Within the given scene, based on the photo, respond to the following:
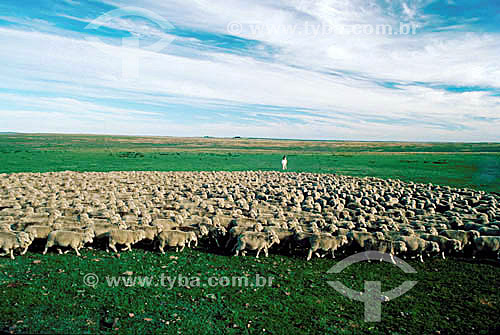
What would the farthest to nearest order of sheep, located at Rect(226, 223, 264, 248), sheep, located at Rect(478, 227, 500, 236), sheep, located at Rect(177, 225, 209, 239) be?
sheep, located at Rect(478, 227, 500, 236)
sheep, located at Rect(177, 225, 209, 239)
sheep, located at Rect(226, 223, 264, 248)

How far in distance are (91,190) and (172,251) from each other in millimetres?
12564

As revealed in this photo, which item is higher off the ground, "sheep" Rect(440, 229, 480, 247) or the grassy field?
"sheep" Rect(440, 229, 480, 247)

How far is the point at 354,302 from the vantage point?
8438mm

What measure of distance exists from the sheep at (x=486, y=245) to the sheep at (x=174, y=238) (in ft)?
35.4

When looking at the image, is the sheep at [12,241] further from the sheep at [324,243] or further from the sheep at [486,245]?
the sheep at [486,245]

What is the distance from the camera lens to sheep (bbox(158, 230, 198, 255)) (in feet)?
37.6

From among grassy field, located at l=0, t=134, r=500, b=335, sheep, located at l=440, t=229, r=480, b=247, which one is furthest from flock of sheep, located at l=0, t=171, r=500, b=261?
grassy field, located at l=0, t=134, r=500, b=335

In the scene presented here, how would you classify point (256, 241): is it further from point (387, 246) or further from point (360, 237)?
point (387, 246)

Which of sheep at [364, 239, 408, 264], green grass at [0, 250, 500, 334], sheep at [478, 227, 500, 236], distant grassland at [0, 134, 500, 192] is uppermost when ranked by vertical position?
distant grassland at [0, 134, 500, 192]

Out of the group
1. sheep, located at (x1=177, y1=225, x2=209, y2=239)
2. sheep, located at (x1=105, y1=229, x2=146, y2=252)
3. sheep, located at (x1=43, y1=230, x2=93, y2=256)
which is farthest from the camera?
sheep, located at (x1=177, y1=225, x2=209, y2=239)

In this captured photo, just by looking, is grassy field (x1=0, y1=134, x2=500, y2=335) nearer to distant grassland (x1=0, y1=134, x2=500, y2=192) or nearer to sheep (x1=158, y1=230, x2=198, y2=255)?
sheep (x1=158, y1=230, x2=198, y2=255)

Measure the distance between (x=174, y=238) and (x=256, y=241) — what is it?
9.83 feet

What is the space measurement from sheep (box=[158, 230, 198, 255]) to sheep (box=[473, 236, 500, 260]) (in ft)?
35.4

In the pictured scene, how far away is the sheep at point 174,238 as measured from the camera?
11471 millimetres
